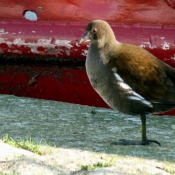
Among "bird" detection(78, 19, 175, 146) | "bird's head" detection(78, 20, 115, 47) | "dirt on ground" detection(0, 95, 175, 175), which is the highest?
"bird's head" detection(78, 20, 115, 47)

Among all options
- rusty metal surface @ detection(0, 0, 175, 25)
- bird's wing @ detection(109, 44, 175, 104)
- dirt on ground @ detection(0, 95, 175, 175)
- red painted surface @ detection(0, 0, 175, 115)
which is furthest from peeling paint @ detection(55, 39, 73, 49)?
bird's wing @ detection(109, 44, 175, 104)

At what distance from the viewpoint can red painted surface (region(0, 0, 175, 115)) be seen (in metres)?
5.02

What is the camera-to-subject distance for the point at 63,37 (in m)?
5.15

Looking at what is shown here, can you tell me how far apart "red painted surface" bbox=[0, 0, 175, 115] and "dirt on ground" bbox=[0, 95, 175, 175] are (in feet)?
0.49

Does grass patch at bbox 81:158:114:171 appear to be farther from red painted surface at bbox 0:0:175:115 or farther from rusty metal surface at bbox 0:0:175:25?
rusty metal surface at bbox 0:0:175:25

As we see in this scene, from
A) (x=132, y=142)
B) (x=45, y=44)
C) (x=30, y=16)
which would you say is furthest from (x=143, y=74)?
(x=30, y=16)

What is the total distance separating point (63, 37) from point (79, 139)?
4.32 feet

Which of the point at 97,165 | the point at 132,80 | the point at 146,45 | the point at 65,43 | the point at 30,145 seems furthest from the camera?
the point at 65,43

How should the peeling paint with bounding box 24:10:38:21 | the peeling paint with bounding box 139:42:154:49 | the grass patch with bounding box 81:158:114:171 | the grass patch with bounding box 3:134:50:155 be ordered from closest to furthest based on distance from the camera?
the grass patch with bounding box 81:158:114:171
the grass patch with bounding box 3:134:50:155
the peeling paint with bounding box 139:42:154:49
the peeling paint with bounding box 24:10:38:21

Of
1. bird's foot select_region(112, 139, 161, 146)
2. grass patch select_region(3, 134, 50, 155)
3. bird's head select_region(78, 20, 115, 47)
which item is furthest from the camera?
bird's head select_region(78, 20, 115, 47)

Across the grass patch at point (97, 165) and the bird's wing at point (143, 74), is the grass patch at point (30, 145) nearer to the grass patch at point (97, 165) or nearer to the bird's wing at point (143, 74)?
the grass patch at point (97, 165)

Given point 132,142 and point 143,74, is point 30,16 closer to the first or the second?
point 143,74

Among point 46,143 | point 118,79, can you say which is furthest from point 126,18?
point 46,143

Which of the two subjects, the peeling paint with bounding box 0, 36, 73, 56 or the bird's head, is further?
the peeling paint with bounding box 0, 36, 73, 56
